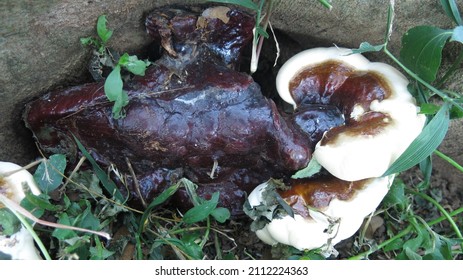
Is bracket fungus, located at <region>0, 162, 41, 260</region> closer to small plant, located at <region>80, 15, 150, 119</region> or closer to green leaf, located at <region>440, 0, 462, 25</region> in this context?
small plant, located at <region>80, 15, 150, 119</region>

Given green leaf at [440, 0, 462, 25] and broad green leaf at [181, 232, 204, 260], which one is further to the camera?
broad green leaf at [181, 232, 204, 260]

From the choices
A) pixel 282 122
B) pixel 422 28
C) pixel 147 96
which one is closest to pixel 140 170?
pixel 147 96

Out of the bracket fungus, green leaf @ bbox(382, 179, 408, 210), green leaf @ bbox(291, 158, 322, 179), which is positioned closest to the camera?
the bracket fungus

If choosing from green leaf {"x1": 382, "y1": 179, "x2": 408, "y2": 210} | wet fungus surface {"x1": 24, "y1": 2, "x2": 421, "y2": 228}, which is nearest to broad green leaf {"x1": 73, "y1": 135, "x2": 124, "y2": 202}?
wet fungus surface {"x1": 24, "y1": 2, "x2": 421, "y2": 228}

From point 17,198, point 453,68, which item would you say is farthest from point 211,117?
point 453,68

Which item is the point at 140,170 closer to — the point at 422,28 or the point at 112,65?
the point at 112,65

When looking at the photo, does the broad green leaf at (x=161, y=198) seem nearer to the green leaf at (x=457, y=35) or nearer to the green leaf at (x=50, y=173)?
the green leaf at (x=50, y=173)

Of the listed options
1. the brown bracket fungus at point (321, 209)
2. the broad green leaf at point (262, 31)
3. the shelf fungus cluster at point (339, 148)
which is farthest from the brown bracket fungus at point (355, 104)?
the broad green leaf at point (262, 31)
